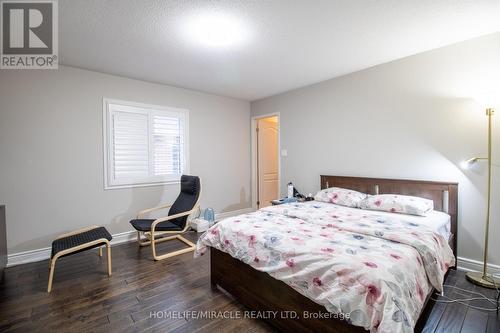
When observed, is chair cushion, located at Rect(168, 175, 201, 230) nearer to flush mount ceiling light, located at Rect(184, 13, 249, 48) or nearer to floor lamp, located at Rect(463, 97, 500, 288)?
flush mount ceiling light, located at Rect(184, 13, 249, 48)

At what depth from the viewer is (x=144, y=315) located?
192 cm

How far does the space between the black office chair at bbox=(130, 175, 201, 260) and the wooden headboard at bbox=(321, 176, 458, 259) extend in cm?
226

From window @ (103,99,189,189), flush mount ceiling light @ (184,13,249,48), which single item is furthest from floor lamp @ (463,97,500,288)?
window @ (103,99,189,189)

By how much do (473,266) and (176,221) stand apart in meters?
3.59

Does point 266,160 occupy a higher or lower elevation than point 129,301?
higher

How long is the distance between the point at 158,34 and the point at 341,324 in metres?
2.86

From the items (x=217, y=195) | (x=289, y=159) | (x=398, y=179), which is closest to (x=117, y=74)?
(x=217, y=195)

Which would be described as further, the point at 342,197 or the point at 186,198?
the point at 186,198

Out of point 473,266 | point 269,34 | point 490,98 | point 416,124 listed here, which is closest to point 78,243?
point 269,34

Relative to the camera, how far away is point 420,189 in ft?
9.30

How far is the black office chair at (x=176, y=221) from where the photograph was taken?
304cm

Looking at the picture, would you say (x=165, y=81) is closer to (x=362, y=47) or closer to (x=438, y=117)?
(x=362, y=47)

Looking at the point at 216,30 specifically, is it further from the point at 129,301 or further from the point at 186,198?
the point at 129,301

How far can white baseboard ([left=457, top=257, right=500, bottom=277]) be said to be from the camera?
2426 mm
